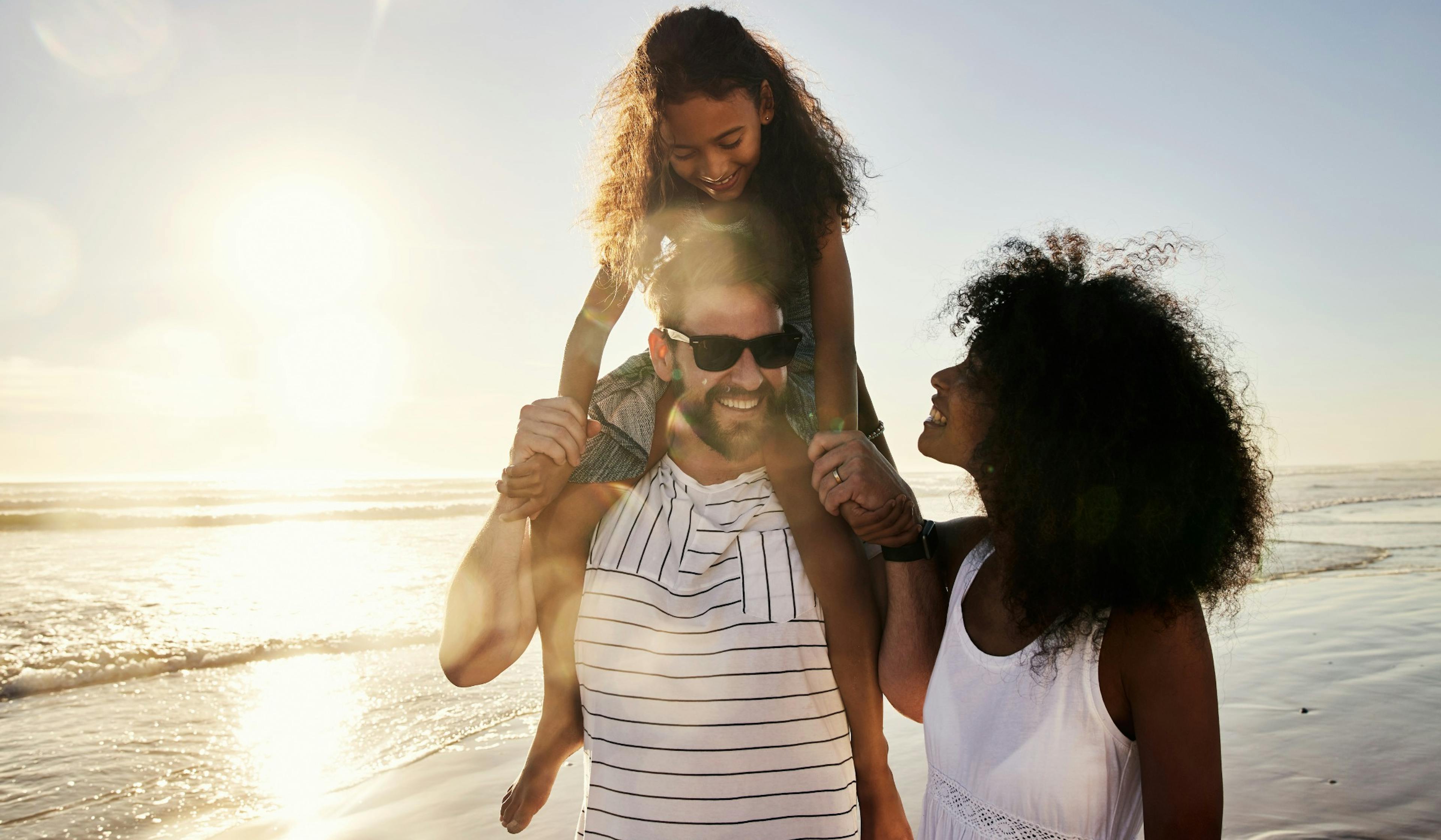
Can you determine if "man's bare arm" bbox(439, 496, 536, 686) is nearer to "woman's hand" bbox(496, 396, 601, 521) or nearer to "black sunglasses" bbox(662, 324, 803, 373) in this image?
"woman's hand" bbox(496, 396, 601, 521)

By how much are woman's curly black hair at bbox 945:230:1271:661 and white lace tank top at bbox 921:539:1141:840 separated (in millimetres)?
88

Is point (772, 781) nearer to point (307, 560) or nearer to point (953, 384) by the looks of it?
point (953, 384)

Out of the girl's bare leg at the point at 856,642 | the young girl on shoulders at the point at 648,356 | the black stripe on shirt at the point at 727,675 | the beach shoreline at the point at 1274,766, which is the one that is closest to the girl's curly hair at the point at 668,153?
the young girl on shoulders at the point at 648,356

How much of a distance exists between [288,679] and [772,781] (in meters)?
6.97

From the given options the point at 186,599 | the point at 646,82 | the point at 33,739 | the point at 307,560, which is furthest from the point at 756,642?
the point at 307,560

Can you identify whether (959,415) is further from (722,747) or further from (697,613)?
(722,747)

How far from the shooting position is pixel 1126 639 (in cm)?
170

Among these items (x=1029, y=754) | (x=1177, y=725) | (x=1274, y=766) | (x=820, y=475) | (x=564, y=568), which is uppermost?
(x=820, y=475)

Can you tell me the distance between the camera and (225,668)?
8.07 meters

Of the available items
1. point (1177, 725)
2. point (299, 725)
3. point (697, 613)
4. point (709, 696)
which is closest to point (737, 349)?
point (697, 613)

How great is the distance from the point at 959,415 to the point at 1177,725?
2.97 ft

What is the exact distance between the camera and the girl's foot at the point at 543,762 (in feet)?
9.20

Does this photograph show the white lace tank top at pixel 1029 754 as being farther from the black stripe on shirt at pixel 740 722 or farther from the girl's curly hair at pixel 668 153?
the girl's curly hair at pixel 668 153

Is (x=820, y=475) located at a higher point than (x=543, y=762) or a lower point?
higher
